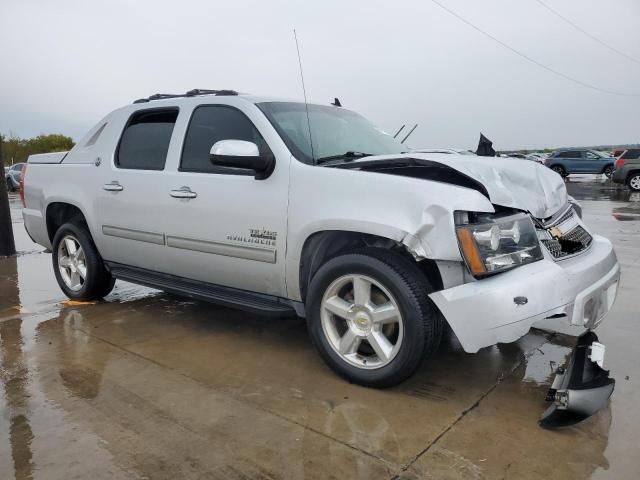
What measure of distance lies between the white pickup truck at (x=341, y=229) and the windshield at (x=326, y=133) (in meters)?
0.01

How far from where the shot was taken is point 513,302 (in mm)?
2510

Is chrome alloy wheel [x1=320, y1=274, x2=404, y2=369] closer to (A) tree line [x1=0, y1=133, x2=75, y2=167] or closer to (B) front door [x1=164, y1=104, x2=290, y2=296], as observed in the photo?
(B) front door [x1=164, y1=104, x2=290, y2=296]

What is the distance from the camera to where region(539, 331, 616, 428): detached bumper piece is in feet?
8.22

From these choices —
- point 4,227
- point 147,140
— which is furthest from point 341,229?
point 4,227

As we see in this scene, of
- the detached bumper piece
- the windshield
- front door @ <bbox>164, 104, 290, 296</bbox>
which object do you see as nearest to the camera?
the detached bumper piece

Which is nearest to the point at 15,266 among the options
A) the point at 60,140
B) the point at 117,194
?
the point at 117,194

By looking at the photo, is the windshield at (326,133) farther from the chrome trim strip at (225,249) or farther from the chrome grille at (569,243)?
the chrome grille at (569,243)

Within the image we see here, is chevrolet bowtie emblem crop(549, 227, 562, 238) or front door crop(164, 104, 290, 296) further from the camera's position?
front door crop(164, 104, 290, 296)

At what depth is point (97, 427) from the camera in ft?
8.61

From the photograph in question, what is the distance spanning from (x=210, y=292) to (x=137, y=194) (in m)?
1.02

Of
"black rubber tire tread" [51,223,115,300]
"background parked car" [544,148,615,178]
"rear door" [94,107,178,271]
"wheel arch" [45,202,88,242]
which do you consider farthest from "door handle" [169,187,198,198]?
"background parked car" [544,148,615,178]

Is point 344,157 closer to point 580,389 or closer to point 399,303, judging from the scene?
point 399,303

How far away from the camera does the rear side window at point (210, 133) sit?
358cm

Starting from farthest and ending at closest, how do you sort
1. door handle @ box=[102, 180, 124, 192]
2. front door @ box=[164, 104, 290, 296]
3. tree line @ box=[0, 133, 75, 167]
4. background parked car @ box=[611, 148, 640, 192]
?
1. tree line @ box=[0, 133, 75, 167]
2. background parked car @ box=[611, 148, 640, 192]
3. door handle @ box=[102, 180, 124, 192]
4. front door @ box=[164, 104, 290, 296]
